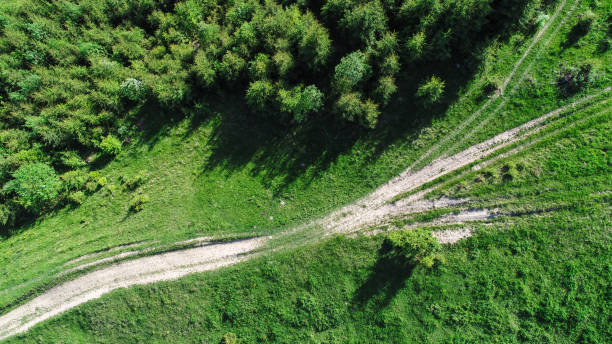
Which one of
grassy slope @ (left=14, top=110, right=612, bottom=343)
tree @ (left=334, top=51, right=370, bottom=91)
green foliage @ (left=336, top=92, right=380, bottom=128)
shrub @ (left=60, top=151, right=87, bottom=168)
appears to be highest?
tree @ (left=334, top=51, right=370, bottom=91)

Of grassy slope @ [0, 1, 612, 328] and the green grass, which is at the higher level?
grassy slope @ [0, 1, 612, 328]

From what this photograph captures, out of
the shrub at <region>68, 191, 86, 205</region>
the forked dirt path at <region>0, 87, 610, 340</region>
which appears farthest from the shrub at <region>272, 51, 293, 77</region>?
the shrub at <region>68, 191, 86, 205</region>

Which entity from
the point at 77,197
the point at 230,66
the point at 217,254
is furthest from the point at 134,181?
the point at 230,66

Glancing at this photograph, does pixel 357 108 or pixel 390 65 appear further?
pixel 357 108

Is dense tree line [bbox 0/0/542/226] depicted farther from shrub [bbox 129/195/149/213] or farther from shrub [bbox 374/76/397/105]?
shrub [bbox 129/195/149/213]

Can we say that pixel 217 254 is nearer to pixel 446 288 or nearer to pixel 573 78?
pixel 446 288

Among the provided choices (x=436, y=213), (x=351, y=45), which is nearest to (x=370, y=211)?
(x=436, y=213)
